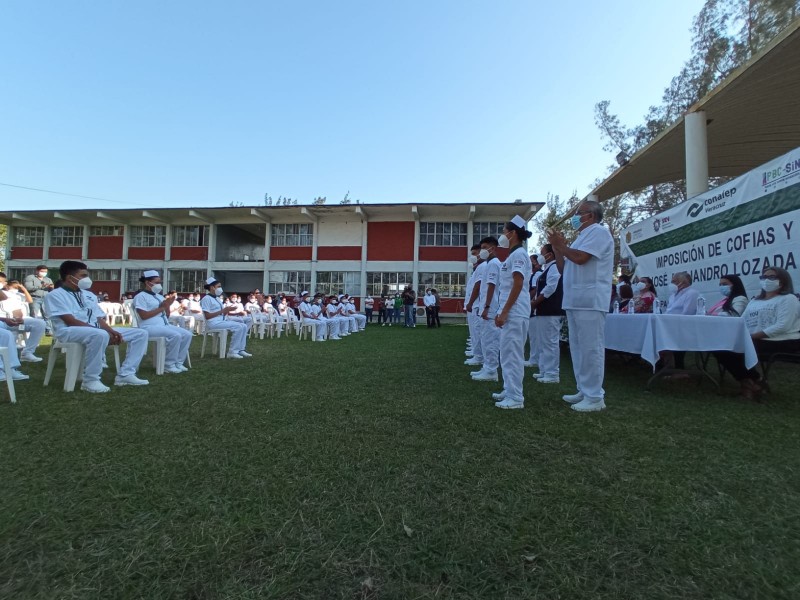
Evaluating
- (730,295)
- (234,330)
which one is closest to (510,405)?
(730,295)

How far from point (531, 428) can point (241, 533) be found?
7.09 ft

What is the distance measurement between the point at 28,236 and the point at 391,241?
2545 cm

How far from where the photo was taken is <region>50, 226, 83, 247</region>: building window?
2728cm

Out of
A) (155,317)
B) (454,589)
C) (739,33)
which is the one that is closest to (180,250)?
(155,317)

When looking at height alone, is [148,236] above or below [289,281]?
above

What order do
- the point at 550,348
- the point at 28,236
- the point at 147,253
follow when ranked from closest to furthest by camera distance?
the point at 550,348 → the point at 147,253 → the point at 28,236

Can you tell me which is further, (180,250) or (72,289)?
(180,250)

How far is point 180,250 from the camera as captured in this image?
26047 millimetres

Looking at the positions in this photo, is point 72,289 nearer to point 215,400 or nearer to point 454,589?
point 215,400

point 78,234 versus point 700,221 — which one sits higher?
point 78,234

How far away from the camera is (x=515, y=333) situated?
149 inches

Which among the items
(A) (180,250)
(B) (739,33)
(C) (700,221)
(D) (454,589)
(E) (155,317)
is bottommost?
(D) (454,589)

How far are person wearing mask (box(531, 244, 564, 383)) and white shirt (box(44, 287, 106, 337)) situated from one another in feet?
18.0

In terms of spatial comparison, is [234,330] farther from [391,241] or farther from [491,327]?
[391,241]
